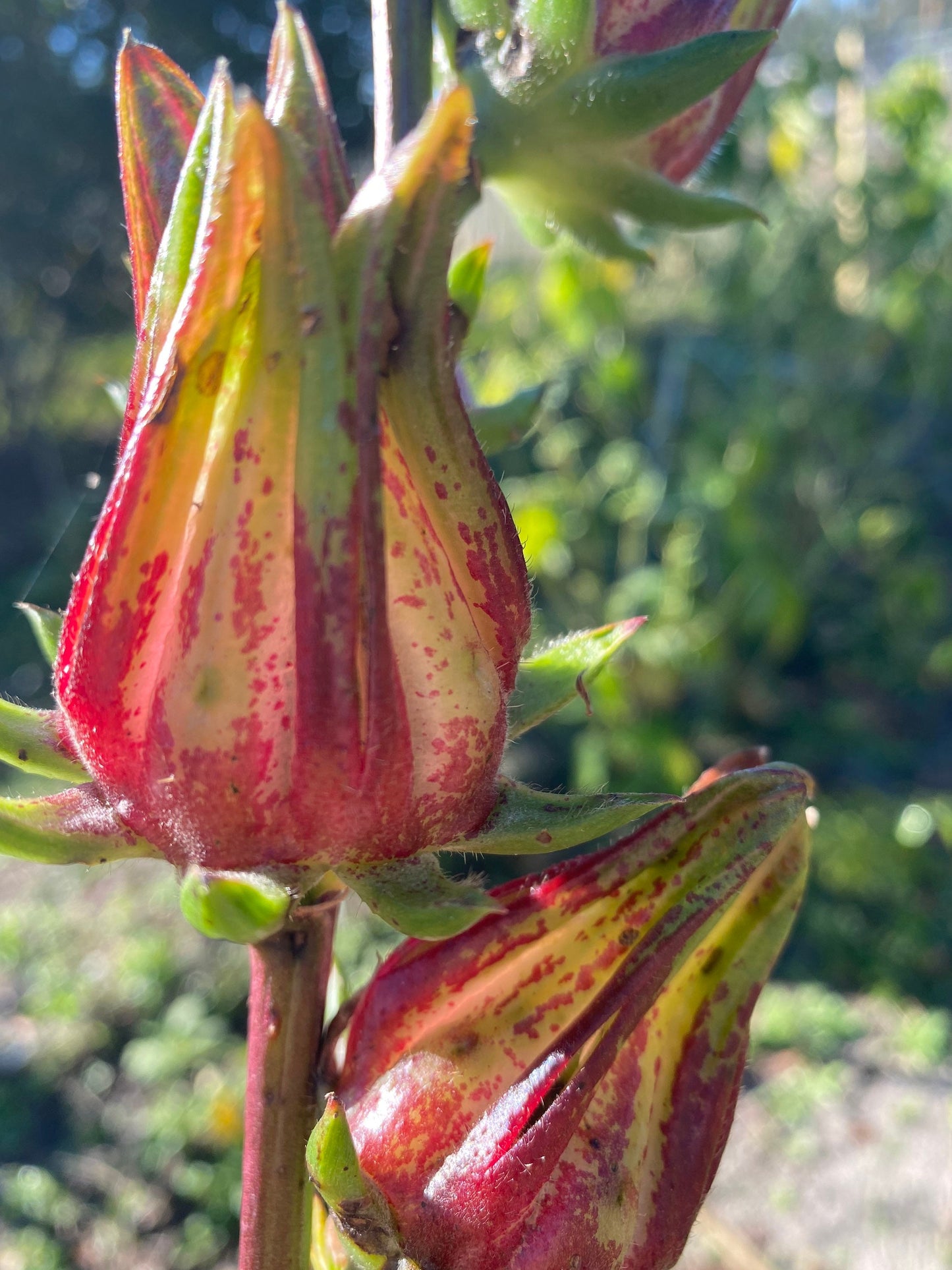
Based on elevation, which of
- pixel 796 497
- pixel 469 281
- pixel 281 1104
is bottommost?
pixel 796 497

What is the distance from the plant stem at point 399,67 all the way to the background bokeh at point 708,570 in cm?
148

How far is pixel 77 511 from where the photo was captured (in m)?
1.00

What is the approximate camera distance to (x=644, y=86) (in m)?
0.58

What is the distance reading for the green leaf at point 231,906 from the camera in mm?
407

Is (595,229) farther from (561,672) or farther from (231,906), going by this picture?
(231,906)

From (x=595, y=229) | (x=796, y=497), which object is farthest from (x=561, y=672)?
(x=796, y=497)

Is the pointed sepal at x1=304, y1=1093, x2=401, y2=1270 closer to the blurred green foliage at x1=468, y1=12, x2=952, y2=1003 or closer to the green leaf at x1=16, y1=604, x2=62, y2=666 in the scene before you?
the green leaf at x1=16, y1=604, x2=62, y2=666

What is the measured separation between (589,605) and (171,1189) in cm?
237

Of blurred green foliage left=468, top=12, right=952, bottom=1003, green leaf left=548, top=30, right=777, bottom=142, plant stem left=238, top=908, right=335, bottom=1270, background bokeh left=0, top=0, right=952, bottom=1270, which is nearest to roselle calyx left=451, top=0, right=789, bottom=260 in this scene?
green leaf left=548, top=30, right=777, bottom=142

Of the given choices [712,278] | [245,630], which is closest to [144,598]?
[245,630]

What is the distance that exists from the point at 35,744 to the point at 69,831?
58 mm

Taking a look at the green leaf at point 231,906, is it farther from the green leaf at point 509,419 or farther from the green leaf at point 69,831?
the green leaf at point 509,419

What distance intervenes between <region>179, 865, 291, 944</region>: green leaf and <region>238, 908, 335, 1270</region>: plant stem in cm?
15

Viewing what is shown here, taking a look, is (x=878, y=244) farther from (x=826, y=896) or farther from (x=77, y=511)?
(x=77, y=511)
